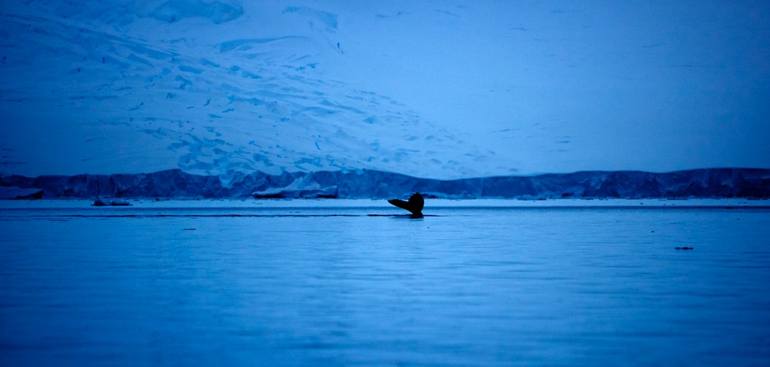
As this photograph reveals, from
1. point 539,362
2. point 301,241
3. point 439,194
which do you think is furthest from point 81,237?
point 439,194

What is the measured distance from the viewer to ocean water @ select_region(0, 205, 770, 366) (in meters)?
4.71

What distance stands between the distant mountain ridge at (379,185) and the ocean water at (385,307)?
129 ft

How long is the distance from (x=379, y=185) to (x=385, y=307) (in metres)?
49.7

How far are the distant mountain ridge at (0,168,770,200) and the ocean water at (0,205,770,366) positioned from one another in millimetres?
39441

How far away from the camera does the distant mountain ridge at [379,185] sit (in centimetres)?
5094

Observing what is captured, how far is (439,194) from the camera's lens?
59656 millimetres

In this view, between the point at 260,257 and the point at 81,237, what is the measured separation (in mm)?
6515

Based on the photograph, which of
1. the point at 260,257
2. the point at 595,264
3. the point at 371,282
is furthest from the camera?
the point at 260,257

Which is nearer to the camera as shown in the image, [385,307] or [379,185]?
[385,307]

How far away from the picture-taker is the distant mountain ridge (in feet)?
167

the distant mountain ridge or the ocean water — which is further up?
the distant mountain ridge

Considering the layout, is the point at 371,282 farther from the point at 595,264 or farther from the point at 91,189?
the point at 91,189

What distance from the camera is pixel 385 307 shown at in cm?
653

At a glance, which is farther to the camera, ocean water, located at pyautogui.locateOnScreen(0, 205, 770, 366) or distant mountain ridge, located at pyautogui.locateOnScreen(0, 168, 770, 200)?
distant mountain ridge, located at pyautogui.locateOnScreen(0, 168, 770, 200)
